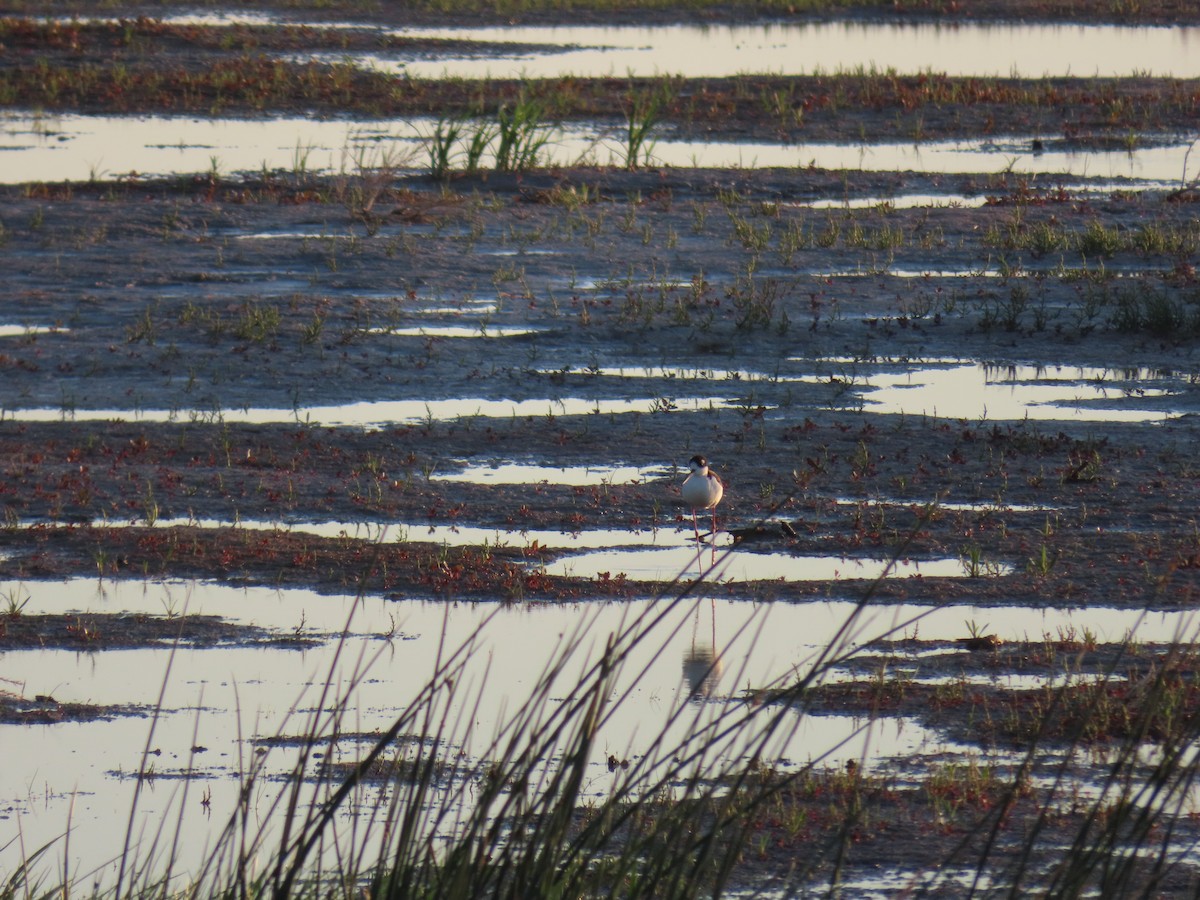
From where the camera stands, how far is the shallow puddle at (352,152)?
22.1 m

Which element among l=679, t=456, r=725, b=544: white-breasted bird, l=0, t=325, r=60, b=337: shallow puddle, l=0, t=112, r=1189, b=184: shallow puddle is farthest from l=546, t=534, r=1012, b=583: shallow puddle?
l=0, t=112, r=1189, b=184: shallow puddle

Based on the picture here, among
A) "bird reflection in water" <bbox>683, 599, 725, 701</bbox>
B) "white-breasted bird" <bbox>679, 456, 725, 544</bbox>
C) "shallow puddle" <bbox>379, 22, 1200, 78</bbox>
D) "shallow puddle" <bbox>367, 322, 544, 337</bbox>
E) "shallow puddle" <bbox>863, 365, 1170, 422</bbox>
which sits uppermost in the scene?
"shallow puddle" <bbox>379, 22, 1200, 78</bbox>

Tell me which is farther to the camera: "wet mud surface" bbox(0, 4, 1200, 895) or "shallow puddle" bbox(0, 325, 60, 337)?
"shallow puddle" bbox(0, 325, 60, 337)

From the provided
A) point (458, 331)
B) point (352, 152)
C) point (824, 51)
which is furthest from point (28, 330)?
point (824, 51)

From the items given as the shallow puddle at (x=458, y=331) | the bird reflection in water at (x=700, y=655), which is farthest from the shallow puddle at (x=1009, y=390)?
the bird reflection in water at (x=700, y=655)

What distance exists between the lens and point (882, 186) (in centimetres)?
2116

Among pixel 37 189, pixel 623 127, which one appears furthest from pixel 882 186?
pixel 37 189

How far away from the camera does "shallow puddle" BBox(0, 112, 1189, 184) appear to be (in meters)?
22.1

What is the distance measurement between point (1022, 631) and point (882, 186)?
43.9 ft

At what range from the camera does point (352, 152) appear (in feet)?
76.3

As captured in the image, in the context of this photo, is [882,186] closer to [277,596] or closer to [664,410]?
[664,410]

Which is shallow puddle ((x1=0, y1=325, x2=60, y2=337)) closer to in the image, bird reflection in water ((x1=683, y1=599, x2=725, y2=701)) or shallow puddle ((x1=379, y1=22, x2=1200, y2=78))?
bird reflection in water ((x1=683, y1=599, x2=725, y2=701))

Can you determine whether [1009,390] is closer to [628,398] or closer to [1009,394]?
[1009,394]

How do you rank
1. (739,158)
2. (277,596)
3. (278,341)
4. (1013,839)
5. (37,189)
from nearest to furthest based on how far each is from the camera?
(1013,839) → (277,596) → (278,341) → (37,189) → (739,158)
